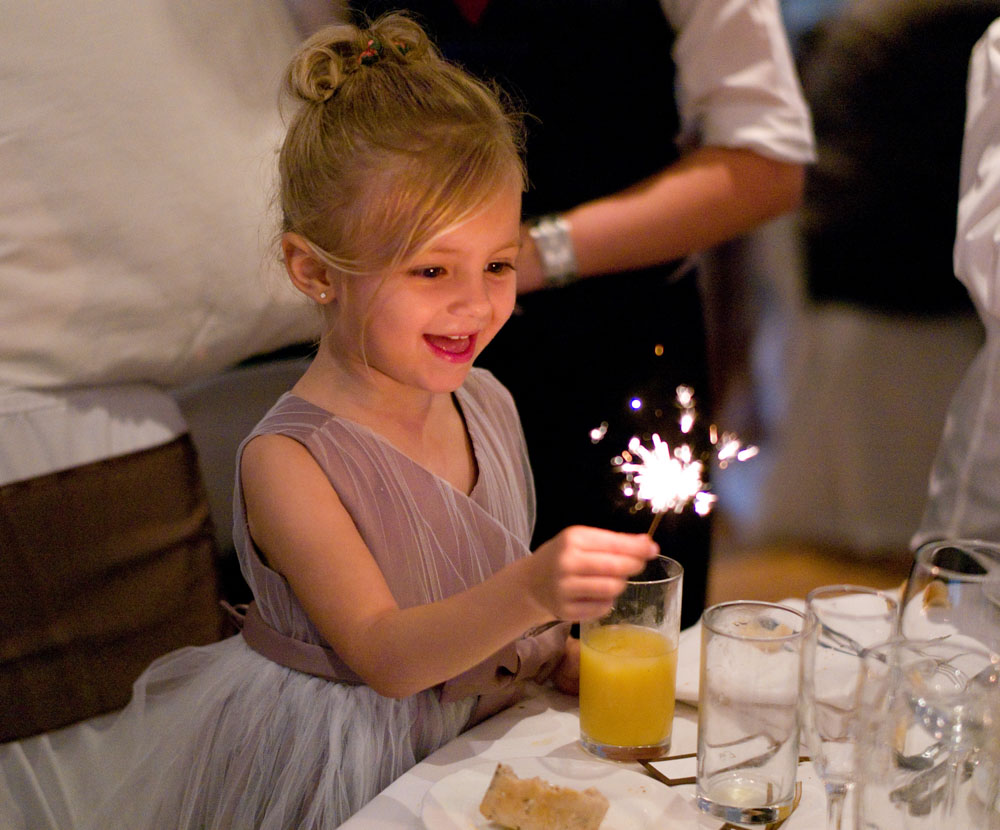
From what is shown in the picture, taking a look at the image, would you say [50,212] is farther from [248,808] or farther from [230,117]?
[248,808]

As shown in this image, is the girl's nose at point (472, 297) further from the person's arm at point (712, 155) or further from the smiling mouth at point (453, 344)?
the person's arm at point (712, 155)

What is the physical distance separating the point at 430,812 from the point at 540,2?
3.20 feet

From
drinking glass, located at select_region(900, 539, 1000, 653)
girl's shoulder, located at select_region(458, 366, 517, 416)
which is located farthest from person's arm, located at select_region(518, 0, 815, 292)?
drinking glass, located at select_region(900, 539, 1000, 653)

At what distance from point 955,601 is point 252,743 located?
634 millimetres

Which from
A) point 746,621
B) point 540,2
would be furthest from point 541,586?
point 540,2

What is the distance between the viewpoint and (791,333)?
2.99m

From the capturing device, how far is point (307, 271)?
99 centimetres

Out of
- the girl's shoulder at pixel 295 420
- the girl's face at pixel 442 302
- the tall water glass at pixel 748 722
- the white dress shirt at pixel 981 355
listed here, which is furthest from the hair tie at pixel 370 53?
the white dress shirt at pixel 981 355

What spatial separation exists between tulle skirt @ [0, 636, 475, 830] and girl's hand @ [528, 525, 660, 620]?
31cm

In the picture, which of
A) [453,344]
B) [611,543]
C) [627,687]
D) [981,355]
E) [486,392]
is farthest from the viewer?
[981,355]

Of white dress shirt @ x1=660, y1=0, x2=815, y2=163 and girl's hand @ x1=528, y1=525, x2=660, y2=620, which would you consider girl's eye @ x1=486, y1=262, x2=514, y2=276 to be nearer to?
girl's hand @ x1=528, y1=525, x2=660, y2=620

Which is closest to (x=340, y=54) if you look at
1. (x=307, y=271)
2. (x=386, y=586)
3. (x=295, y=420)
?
(x=307, y=271)

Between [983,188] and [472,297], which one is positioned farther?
[983,188]

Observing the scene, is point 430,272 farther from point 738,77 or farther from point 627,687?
point 738,77
